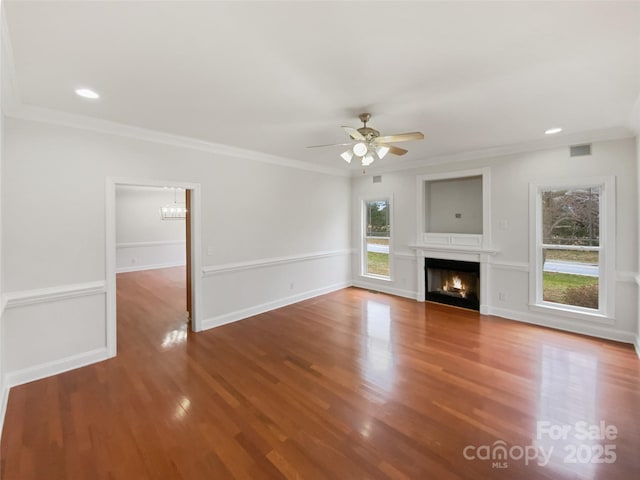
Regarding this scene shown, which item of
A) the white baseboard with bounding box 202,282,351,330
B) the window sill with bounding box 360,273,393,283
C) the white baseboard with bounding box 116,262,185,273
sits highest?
the window sill with bounding box 360,273,393,283

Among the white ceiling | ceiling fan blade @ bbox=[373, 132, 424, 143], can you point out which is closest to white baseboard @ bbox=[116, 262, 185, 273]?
the white ceiling

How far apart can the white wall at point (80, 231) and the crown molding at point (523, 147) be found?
9.48 feet

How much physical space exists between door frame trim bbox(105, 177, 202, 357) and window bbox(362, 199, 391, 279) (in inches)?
146

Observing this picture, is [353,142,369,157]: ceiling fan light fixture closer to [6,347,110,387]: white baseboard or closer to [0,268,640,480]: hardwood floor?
[0,268,640,480]: hardwood floor

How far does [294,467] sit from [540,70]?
334 centimetres

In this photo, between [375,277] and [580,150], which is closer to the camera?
[580,150]

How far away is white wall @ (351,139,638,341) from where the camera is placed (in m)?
3.53

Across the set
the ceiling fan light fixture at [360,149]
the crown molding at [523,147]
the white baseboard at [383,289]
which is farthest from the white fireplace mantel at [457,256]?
the ceiling fan light fixture at [360,149]

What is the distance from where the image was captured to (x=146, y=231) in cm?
922

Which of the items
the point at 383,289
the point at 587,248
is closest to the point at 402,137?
the point at 587,248

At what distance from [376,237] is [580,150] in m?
3.53

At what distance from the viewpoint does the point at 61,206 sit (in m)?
2.93

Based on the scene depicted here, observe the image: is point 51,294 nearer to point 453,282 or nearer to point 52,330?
point 52,330

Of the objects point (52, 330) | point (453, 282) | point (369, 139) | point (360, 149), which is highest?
point (369, 139)
